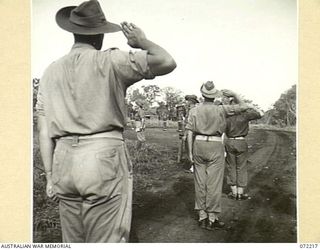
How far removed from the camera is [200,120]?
12.5 ft

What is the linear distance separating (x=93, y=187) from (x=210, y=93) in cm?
111

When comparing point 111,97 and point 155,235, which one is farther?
point 155,235

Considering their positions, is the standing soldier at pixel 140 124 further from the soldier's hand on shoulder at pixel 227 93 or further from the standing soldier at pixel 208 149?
the soldier's hand on shoulder at pixel 227 93

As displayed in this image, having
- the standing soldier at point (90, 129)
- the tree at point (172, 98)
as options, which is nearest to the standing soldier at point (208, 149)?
the tree at point (172, 98)

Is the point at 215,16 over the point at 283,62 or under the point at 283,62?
over

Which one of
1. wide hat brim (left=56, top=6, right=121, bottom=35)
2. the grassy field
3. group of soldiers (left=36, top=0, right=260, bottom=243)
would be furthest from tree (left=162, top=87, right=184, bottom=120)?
wide hat brim (left=56, top=6, right=121, bottom=35)

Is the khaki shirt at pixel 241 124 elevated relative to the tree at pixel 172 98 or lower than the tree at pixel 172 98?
lower

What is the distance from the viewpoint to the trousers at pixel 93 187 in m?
3.35

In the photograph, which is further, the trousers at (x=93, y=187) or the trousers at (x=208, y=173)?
the trousers at (x=208, y=173)

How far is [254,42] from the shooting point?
3906mm

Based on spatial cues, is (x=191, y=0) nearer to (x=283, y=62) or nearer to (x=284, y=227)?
(x=283, y=62)

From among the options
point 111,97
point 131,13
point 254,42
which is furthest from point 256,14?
point 111,97

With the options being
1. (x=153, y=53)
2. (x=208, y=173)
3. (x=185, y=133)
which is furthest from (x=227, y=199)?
(x=153, y=53)

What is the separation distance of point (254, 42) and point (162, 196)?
4.41 ft
